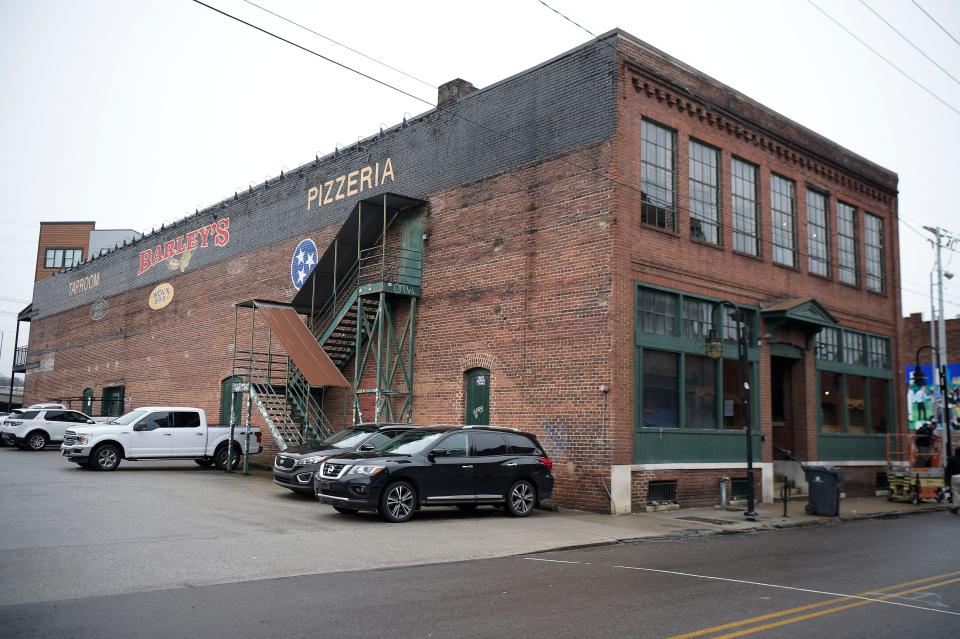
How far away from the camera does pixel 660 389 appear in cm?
1836

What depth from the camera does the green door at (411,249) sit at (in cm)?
2277

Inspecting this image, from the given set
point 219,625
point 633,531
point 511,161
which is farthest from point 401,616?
point 511,161

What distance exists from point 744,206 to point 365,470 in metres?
13.3

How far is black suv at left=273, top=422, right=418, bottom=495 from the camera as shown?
16656 mm

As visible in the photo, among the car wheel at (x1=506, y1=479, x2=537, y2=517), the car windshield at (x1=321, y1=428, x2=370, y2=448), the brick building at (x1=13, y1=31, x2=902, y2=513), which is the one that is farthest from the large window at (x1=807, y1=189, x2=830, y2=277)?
the car windshield at (x1=321, y1=428, x2=370, y2=448)

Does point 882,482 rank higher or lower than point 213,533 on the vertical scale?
higher

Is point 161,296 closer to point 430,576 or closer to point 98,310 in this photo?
point 98,310

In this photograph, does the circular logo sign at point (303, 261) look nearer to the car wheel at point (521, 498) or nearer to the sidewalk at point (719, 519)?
the car wheel at point (521, 498)

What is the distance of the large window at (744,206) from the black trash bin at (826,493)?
6.18 meters

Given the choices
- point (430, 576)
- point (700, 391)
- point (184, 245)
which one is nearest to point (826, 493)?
point (700, 391)

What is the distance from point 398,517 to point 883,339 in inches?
787

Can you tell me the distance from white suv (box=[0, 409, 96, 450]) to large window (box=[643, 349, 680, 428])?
74.6 ft

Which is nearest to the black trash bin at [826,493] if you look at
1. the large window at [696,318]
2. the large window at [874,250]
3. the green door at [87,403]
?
the large window at [696,318]

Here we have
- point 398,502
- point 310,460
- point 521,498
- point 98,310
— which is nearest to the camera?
point 398,502
